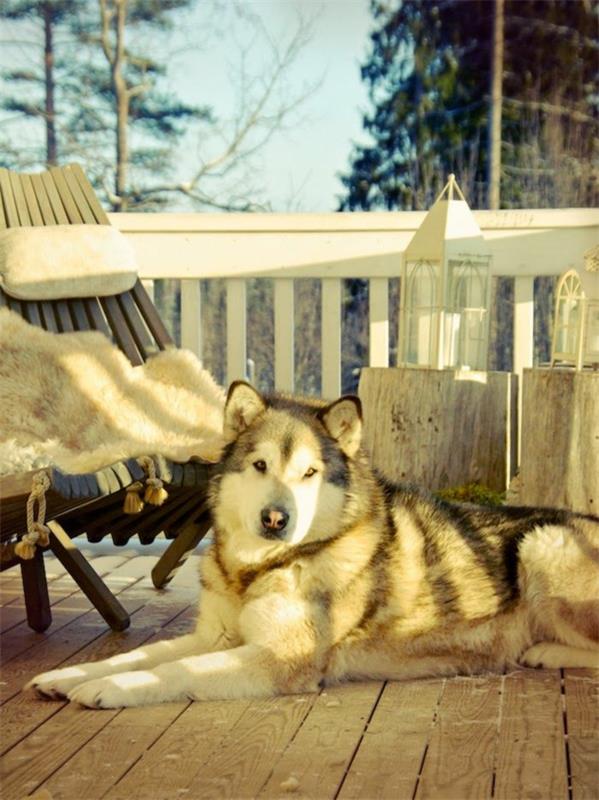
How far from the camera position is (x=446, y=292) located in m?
3.37

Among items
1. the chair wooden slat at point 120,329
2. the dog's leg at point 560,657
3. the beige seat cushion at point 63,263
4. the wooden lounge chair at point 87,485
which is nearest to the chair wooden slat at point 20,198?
the wooden lounge chair at point 87,485

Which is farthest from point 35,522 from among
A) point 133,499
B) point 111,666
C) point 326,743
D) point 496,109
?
point 496,109

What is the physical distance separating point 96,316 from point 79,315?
0.06 metres

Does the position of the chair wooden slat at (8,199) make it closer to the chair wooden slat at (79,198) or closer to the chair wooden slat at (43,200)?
the chair wooden slat at (43,200)

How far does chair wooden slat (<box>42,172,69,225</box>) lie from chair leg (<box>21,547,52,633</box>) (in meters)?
1.47

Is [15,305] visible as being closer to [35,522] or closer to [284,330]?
[284,330]

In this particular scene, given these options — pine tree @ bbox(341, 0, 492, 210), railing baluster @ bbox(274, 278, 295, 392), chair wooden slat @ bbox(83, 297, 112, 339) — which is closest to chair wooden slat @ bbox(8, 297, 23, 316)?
chair wooden slat @ bbox(83, 297, 112, 339)

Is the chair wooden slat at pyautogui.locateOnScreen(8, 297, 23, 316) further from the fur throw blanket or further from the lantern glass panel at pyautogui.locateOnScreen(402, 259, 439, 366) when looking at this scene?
the lantern glass panel at pyautogui.locateOnScreen(402, 259, 439, 366)

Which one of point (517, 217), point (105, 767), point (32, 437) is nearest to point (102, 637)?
point (32, 437)

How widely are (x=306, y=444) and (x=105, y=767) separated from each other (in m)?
0.78

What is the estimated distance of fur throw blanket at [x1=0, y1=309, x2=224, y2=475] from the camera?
10.8ft

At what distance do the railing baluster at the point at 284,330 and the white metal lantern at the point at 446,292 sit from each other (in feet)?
1.71

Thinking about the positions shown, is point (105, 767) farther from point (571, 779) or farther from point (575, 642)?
point (575, 642)

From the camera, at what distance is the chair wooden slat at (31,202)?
3.91m
